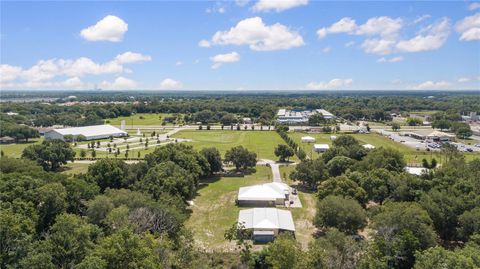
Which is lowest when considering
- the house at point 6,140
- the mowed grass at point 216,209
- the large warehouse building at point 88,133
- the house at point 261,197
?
the mowed grass at point 216,209

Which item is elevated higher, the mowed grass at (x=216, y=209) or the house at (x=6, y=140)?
the house at (x=6, y=140)

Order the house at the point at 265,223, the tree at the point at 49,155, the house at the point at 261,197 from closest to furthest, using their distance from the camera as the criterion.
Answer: the house at the point at 265,223, the house at the point at 261,197, the tree at the point at 49,155

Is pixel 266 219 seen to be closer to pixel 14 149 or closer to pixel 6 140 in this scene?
pixel 14 149

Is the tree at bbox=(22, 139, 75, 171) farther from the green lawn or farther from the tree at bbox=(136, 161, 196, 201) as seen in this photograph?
the tree at bbox=(136, 161, 196, 201)

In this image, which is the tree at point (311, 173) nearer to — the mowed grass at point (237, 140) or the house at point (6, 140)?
the mowed grass at point (237, 140)

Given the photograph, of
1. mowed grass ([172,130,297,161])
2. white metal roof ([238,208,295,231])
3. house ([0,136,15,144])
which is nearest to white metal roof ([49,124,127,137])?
house ([0,136,15,144])

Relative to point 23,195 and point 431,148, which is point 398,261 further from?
point 431,148

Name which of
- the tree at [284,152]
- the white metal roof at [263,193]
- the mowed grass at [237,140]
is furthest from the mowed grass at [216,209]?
the mowed grass at [237,140]

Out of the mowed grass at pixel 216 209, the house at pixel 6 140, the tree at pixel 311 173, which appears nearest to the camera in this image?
the mowed grass at pixel 216 209
